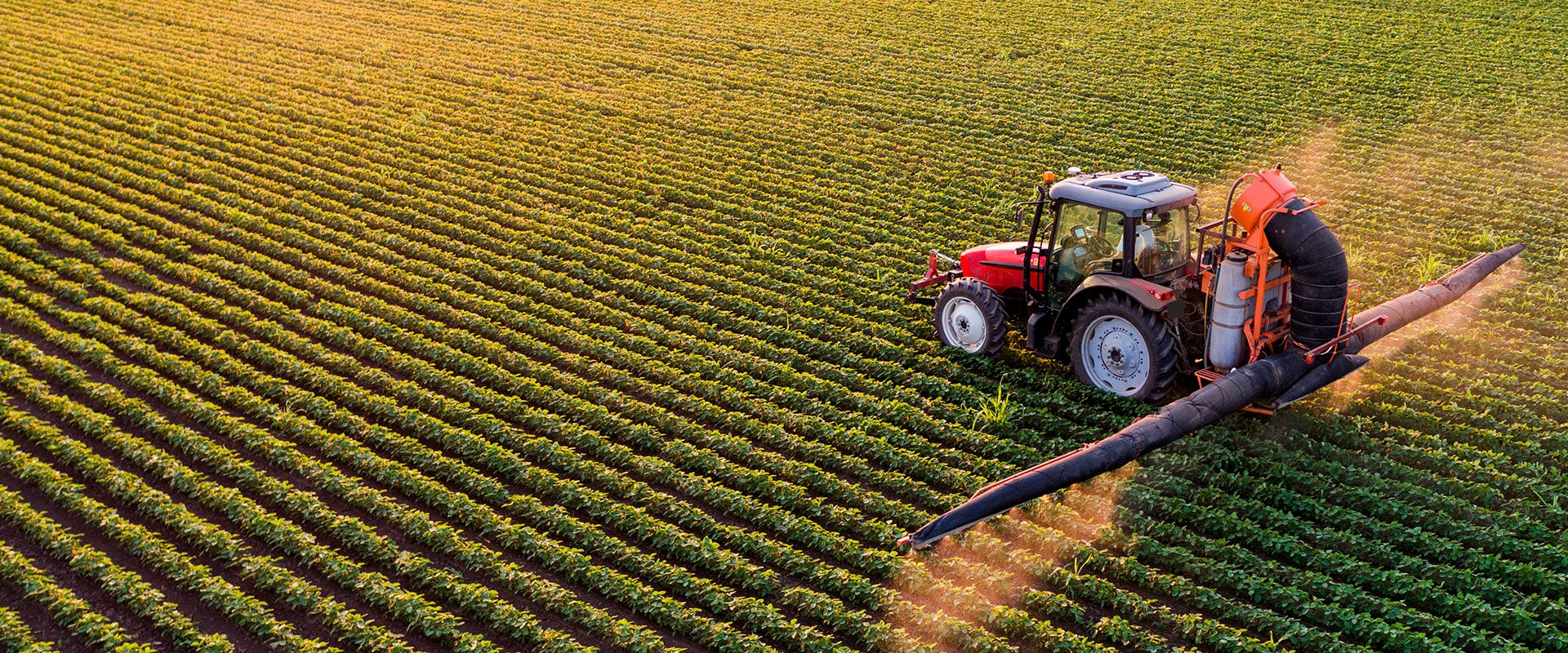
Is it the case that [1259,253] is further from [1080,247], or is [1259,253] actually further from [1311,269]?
[1080,247]

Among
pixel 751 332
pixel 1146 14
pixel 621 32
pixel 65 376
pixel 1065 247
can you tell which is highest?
pixel 1146 14

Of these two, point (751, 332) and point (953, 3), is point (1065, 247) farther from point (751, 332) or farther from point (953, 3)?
point (953, 3)

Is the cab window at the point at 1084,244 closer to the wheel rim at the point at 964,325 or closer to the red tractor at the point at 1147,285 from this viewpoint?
the red tractor at the point at 1147,285

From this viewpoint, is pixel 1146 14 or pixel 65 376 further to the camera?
pixel 1146 14

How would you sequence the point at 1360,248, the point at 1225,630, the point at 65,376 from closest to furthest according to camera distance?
the point at 1225,630 < the point at 65,376 < the point at 1360,248

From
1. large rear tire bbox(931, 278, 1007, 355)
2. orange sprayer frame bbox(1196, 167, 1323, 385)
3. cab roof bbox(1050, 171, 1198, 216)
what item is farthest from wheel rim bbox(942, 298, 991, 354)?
orange sprayer frame bbox(1196, 167, 1323, 385)

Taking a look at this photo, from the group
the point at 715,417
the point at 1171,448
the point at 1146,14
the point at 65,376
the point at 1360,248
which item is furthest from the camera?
the point at 1146,14

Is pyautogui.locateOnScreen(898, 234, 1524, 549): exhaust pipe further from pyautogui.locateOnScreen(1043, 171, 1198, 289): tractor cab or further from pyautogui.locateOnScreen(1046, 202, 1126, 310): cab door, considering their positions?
pyautogui.locateOnScreen(1046, 202, 1126, 310): cab door

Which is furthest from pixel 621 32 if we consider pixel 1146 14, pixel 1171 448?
pixel 1171 448
